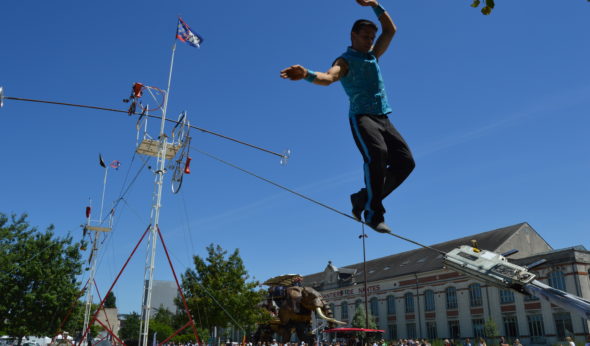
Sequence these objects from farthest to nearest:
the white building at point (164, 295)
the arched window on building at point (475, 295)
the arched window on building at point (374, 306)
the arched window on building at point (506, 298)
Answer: the white building at point (164, 295)
the arched window on building at point (374, 306)
the arched window on building at point (475, 295)
the arched window on building at point (506, 298)

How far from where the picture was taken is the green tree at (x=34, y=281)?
84.5ft

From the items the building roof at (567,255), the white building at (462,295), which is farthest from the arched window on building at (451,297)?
the building roof at (567,255)

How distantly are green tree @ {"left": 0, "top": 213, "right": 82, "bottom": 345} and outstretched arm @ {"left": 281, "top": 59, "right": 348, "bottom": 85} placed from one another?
25.9m

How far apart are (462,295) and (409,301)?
6.23 m

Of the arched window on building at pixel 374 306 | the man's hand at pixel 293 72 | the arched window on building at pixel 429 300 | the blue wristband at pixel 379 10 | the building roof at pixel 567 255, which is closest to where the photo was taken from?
the man's hand at pixel 293 72

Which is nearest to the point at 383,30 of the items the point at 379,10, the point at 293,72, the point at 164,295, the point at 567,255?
the point at 379,10

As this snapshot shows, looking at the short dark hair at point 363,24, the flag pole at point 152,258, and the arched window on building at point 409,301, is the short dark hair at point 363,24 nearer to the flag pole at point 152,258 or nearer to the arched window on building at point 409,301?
the flag pole at point 152,258

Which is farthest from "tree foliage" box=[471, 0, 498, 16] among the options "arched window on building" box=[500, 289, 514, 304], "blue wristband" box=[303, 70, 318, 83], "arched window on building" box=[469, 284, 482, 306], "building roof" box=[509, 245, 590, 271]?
"arched window on building" box=[469, 284, 482, 306]

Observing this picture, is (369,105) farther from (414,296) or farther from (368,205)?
(414,296)

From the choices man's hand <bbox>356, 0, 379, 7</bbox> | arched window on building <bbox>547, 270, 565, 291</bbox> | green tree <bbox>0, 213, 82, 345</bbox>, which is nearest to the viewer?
man's hand <bbox>356, 0, 379, 7</bbox>

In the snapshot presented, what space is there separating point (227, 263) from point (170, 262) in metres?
16.0

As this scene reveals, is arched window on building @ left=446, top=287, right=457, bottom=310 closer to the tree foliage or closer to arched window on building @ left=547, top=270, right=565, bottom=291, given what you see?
arched window on building @ left=547, top=270, right=565, bottom=291

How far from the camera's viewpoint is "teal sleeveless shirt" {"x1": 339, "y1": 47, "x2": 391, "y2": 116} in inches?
155

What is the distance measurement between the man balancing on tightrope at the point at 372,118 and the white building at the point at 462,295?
27.7m
